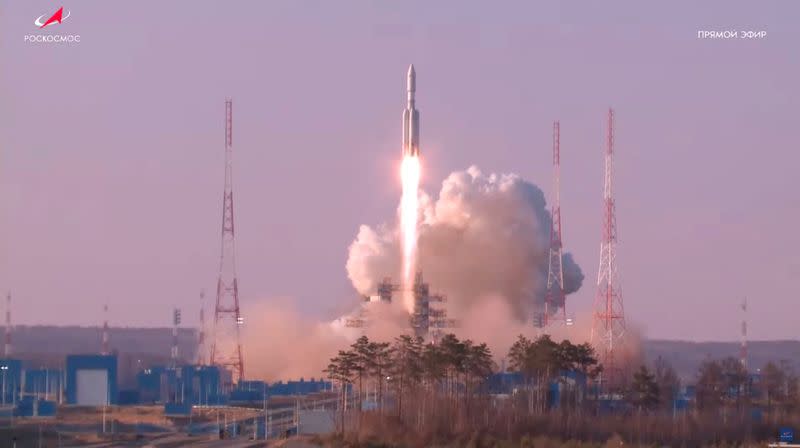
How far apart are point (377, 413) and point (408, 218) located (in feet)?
100

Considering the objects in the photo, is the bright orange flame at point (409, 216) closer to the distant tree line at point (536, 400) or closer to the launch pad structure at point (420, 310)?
the launch pad structure at point (420, 310)

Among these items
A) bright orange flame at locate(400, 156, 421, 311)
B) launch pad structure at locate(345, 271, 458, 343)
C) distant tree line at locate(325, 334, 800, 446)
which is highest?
bright orange flame at locate(400, 156, 421, 311)

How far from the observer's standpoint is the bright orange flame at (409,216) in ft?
277

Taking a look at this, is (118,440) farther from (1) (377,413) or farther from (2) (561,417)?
(2) (561,417)

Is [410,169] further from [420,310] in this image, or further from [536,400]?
[536,400]

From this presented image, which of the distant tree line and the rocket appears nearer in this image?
the distant tree line

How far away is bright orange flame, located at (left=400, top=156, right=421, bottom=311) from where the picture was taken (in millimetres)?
84438

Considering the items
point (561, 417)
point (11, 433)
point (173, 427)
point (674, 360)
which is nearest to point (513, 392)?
point (561, 417)

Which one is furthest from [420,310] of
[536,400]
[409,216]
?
[536,400]

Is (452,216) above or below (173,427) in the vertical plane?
above

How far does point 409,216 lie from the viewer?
89625mm

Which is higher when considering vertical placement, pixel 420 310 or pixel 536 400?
pixel 420 310

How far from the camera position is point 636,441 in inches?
2221

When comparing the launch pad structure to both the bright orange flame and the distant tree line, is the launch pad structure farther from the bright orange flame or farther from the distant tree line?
the distant tree line
